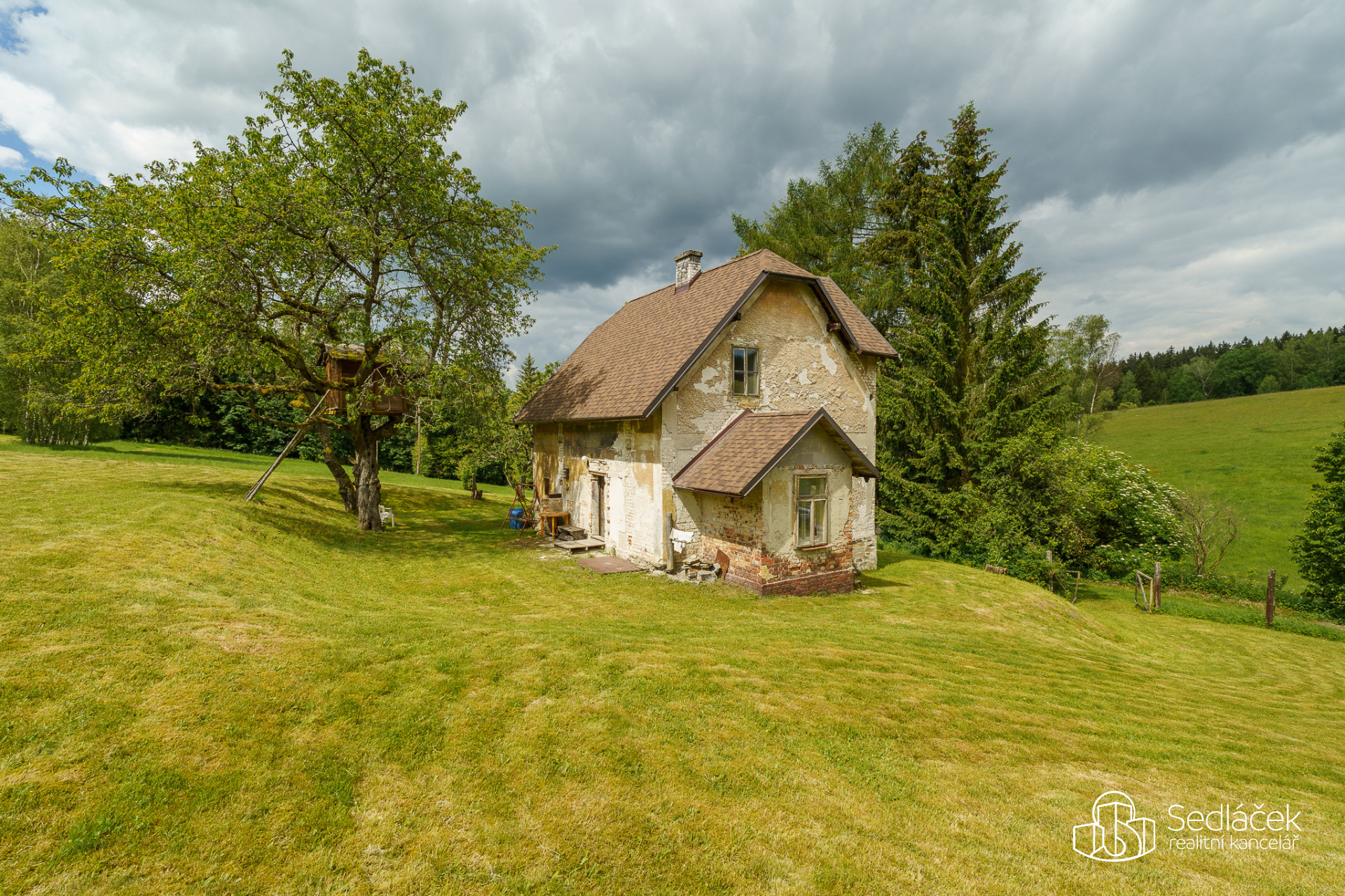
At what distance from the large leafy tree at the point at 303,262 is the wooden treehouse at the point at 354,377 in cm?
15

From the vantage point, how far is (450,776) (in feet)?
17.0

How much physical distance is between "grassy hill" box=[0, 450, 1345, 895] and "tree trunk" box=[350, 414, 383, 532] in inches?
316

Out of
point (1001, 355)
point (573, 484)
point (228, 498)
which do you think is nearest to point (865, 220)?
point (1001, 355)

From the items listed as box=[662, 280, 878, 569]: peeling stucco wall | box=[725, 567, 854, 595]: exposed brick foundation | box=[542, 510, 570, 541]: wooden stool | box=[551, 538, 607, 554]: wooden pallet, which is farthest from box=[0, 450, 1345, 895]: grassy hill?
box=[542, 510, 570, 541]: wooden stool

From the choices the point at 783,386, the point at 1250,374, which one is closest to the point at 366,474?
the point at 783,386

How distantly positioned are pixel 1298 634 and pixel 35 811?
30915 mm

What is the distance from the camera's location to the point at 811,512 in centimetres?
1469

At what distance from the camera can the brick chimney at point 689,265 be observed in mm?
20592

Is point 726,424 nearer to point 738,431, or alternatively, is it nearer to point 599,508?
point 738,431

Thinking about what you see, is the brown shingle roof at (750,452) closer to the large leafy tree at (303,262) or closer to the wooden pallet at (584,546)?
the wooden pallet at (584,546)

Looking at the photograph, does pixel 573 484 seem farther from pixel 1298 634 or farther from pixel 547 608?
pixel 1298 634

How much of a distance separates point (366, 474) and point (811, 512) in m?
15.3

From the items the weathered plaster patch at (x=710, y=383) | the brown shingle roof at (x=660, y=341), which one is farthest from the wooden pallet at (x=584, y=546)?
the weathered plaster patch at (x=710, y=383)

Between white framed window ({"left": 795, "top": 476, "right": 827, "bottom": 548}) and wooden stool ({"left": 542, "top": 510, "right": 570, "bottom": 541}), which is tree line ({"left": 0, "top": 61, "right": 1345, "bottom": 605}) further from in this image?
white framed window ({"left": 795, "top": 476, "right": 827, "bottom": 548})
